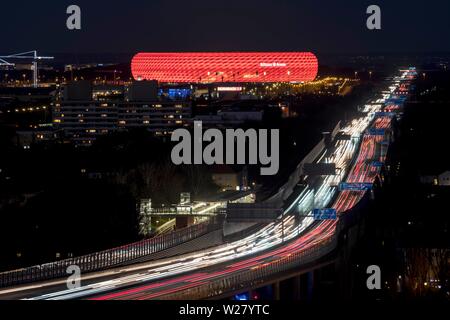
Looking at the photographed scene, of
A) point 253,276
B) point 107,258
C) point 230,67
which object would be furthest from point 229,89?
point 253,276

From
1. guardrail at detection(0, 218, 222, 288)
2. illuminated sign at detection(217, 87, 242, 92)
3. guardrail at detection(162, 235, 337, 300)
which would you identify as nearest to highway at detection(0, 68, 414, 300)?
guardrail at detection(162, 235, 337, 300)

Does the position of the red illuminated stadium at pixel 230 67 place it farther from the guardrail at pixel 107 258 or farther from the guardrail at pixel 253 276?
the guardrail at pixel 253 276

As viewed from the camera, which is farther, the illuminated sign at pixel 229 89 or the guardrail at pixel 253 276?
the illuminated sign at pixel 229 89

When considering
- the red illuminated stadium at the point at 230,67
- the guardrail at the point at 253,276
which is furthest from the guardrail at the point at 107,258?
the red illuminated stadium at the point at 230,67

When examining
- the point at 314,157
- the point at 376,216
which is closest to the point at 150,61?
the point at 314,157

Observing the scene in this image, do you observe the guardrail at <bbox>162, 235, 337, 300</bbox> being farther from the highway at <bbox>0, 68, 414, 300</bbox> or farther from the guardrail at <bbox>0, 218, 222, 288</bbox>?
the guardrail at <bbox>0, 218, 222, 288</bbox>

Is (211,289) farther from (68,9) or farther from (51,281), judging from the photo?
(68,9)
